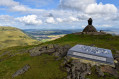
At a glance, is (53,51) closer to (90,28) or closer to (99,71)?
(99,71)

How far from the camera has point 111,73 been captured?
24.4m

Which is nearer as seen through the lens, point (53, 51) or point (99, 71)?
point (99, 71)

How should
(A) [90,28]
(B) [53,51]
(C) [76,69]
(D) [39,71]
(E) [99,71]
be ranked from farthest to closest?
(A) [90,28]
(B) [53,51]
(D) [39,71]
(C) [76,69]
(E) [99,71]

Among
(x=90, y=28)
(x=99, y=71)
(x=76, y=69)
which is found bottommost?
(x=99, y=71)

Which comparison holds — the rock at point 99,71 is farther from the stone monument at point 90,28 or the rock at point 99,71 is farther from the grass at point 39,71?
the stone monument at point 90,28

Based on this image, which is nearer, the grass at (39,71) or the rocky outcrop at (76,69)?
the rocky outcrop at (76,69)

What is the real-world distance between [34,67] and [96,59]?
2022 cm

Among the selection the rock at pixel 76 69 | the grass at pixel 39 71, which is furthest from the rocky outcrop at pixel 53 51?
the rock at pixel 76 69

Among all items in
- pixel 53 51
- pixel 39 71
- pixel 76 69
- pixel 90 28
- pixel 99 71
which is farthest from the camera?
pixel 90 28

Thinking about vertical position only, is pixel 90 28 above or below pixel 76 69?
above

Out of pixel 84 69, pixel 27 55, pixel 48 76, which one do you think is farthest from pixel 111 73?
pixel 27 55

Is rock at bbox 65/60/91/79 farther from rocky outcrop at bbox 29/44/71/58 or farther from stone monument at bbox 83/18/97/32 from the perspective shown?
stone monument at bbox 83/18/97/32

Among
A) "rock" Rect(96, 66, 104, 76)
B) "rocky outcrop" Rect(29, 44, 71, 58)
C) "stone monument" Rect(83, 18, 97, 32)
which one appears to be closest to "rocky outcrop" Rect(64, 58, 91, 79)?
"rock" Rect(96, 66, 104, 76)

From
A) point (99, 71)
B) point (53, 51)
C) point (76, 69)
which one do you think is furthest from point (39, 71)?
point (99, 71)
